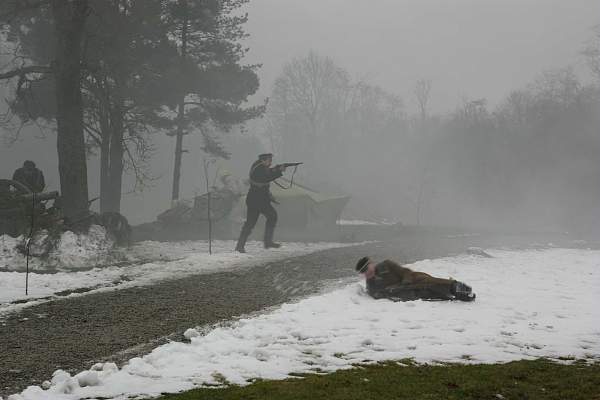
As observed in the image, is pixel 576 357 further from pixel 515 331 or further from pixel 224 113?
pixel 224 113

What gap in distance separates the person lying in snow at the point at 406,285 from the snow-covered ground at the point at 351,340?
0.17 m

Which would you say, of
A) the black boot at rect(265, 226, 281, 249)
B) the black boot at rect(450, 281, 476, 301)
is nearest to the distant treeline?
the black boot at rect(265, 226, 281, 249)

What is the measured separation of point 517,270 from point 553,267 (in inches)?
70.1

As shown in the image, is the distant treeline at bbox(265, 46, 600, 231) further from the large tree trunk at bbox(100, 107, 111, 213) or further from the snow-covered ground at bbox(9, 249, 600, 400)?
the snow-covered ground at bbox(9, 249, 600, 400)

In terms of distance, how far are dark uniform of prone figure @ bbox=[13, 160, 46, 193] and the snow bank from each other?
312 centimetres

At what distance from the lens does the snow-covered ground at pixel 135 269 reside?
7.71m

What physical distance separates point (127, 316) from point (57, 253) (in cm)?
482

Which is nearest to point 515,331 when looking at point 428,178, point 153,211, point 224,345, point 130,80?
point 224,345

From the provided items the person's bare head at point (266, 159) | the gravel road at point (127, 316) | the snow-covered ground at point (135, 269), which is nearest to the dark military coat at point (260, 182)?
the person's bare head at point (266, 159)

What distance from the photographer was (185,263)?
10539 mm

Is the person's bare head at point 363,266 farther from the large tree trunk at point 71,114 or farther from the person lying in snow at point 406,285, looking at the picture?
the large tree trunk at point 71,114

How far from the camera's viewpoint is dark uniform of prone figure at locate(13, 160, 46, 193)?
13.1m

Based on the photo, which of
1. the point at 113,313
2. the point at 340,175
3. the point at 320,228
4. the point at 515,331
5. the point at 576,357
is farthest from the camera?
the point at 340,175

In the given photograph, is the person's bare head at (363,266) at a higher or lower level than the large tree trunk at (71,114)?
lower
